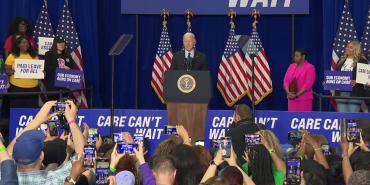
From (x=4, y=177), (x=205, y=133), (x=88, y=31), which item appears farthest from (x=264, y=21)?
(x=4, y=177)

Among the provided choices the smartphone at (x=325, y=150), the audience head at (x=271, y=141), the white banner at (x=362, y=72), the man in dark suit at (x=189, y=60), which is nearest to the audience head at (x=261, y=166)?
the audience head at (x=271, y=141)

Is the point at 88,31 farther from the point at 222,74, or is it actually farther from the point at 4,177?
the point at 4,177

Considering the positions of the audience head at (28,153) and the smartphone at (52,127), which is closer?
the audience head at (28,153)

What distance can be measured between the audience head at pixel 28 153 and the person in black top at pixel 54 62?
8.56 m

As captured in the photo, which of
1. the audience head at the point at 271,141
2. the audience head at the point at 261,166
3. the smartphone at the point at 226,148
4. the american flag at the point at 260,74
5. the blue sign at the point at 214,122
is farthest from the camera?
the american flag at the point at 260,74

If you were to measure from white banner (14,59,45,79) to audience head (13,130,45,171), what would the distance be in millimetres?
7411

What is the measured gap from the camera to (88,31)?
51.1ft

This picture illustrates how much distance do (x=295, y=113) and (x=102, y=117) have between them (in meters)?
2.48

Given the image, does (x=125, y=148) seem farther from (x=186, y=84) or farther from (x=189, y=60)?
(x=189, y=60)

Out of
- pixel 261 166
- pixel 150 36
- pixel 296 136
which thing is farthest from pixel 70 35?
pixel 261 166

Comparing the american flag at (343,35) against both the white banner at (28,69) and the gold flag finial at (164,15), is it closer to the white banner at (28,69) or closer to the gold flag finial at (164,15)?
the gold flag finial at (164,15)

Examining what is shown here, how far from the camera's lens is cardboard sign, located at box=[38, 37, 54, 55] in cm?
1481

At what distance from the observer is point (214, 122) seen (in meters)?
12.1

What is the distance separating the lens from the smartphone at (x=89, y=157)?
5.84 m
